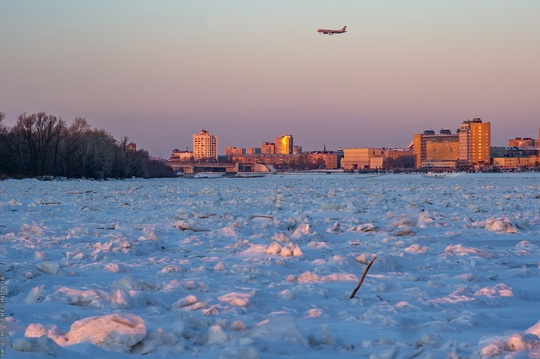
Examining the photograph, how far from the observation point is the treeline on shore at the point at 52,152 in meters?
63.4

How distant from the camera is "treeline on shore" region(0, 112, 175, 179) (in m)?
63.4

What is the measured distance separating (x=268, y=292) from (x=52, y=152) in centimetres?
6690

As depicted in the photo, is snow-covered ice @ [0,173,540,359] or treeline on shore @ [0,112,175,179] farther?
treeline on shore @ [0,112,175,179]

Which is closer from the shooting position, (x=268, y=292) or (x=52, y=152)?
(x=268, y=292)

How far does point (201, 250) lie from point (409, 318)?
4490 mm

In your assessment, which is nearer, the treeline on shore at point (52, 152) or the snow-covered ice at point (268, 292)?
the snow-covered ice at point (268, 292)

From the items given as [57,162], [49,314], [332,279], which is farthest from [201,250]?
[57,162]

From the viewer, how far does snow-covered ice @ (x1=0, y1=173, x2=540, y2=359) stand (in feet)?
14.0

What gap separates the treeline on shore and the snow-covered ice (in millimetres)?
53328

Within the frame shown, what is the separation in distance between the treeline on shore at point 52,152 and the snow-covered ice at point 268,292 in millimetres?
53328

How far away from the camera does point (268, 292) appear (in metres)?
6.13

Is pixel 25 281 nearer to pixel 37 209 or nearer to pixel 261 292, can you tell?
pixel 261 292

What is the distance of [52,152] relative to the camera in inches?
2704

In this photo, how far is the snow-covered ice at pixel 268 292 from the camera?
4.26m
